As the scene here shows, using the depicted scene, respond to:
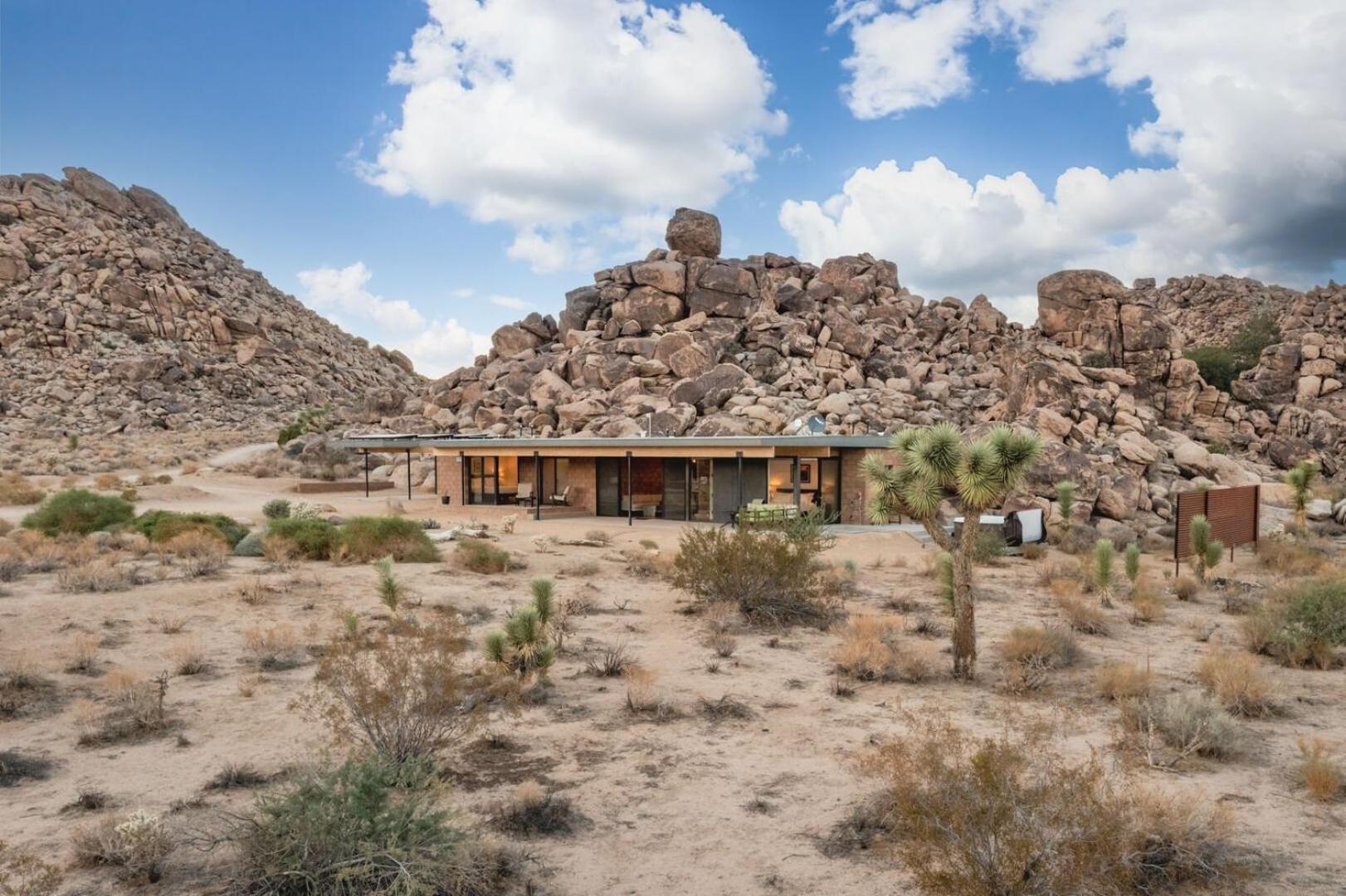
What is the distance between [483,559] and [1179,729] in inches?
512

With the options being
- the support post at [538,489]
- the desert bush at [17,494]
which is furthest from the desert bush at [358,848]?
the desert bush at [17,494]

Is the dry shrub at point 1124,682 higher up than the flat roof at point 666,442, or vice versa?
the flat roof at point 666,442

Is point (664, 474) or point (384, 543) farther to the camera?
point (664, 474)

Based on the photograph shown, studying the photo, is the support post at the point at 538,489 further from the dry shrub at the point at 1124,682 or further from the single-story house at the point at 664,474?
the dry shrub at the point at 1124,682

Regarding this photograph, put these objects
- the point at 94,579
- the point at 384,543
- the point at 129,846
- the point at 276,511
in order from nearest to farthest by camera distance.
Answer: the point at 129,846 → the point at 94,579 → the point at 384,543 → the point at 276,511

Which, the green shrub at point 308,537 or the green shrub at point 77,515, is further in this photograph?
the green shrub at point 77,515

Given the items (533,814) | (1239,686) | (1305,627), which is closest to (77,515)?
(533,814)

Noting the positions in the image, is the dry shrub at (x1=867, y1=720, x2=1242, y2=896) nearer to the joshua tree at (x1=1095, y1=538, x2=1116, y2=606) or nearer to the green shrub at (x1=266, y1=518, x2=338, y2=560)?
the joshua tree at (x1=1095, y1=538, x2=1116, y2=606)

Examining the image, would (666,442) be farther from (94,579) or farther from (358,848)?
(358,848)

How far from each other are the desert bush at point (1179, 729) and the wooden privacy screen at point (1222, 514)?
10.8 meters

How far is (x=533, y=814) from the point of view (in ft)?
20.4

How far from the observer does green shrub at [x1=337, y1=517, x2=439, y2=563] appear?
17.8 meters

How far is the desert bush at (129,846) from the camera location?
17.3 ft

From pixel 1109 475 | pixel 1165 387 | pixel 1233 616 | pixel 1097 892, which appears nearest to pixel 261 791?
pixel 1097 892
